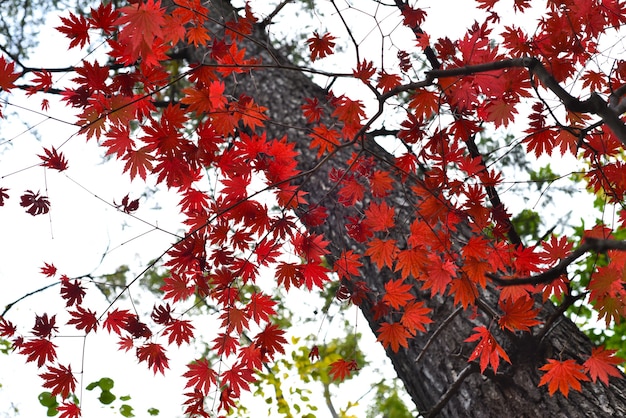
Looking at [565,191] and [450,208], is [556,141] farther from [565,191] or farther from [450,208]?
[565,191]

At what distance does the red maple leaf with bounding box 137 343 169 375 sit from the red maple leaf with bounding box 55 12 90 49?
104cm

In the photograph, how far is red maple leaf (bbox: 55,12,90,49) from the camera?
1.85 meters

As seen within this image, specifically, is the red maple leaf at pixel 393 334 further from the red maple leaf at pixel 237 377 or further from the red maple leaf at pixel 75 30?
the red maple leaf at pixel 75 30

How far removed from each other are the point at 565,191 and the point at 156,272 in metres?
3.89

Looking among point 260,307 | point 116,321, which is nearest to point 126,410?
point 116,321

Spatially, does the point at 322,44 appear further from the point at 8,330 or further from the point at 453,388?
the point at 8,330

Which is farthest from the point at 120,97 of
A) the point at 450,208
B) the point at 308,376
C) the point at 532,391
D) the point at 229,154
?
the point at 308,376

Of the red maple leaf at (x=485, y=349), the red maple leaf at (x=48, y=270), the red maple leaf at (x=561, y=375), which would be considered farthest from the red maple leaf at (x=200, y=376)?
the red maple leaf at (x=561, y=375)

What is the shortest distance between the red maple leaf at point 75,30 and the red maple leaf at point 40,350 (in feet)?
3.24

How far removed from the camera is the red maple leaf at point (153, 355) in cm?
198

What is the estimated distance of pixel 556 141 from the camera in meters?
2.12

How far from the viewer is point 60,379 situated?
1932 mm

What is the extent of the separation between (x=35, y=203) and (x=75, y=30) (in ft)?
1.99

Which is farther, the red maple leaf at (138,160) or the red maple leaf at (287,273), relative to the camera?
the red maple leaf at (287,273)
